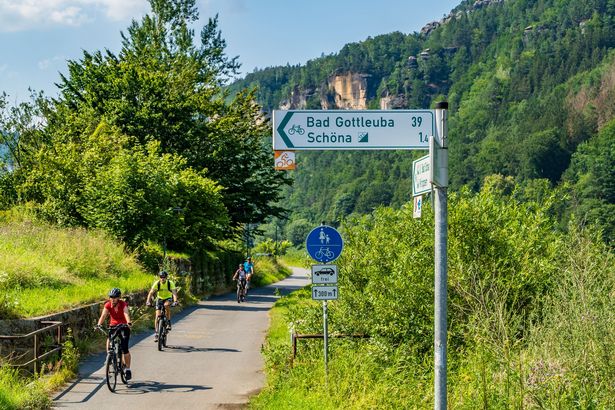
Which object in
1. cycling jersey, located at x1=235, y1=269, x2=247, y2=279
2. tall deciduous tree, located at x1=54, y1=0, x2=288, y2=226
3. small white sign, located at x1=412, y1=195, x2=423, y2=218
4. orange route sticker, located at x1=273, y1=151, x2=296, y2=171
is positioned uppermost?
tall deciduous tree, located at x1=54, y1=0, x2=288, y2=226

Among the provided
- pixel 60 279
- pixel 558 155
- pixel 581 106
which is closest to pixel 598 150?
pixel 558 155

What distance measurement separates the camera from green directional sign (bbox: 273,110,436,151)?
6.34 m

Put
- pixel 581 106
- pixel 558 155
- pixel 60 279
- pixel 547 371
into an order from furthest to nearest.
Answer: pixel 581 106
pixel 558 155
pixel 60 279
pixel 547 371

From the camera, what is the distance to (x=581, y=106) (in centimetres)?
15688

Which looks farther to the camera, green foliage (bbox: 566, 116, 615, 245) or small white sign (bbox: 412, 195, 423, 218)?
green foliage (bbox: 566, 116, 615, 245)

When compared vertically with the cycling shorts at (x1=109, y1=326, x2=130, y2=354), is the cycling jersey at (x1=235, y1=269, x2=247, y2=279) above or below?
above

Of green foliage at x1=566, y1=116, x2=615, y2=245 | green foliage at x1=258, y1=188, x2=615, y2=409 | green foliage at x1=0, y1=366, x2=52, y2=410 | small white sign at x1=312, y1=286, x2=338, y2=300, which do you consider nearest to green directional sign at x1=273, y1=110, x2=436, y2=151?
green foliage at x1=258, y1=188, x2=615, y2=409

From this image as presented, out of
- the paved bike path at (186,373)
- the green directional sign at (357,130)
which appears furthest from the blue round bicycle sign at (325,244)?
the green directional sign at (357,130)

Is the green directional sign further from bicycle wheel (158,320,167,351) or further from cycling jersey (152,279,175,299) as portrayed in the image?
cycling jersey (152,279,175,299)

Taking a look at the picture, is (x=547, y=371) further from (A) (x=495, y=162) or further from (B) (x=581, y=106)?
(B) (x=581, y=106)

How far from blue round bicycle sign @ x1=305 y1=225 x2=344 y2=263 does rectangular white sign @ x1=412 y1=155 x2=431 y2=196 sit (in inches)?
192

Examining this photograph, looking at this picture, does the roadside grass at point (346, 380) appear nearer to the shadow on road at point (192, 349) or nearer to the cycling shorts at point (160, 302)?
the shadow on road at point (192, 349)

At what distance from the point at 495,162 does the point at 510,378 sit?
141220 mm

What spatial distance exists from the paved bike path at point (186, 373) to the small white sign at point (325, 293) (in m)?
2.03
